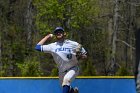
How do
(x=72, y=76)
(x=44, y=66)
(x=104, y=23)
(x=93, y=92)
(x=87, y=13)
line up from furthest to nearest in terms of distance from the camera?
1. (x=44, y=66)
2. (x=104, y=23)
3. (x=87, y=13)
4. (x=93, y=92)
5. (x=72, y=76)

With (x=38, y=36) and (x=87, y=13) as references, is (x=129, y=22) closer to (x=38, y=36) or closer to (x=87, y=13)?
(x=87, y=13)

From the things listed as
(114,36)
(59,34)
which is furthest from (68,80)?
(114,36)

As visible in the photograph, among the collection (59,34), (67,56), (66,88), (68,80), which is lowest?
(66,88)

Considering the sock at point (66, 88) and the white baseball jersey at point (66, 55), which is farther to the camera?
the white baseball jersey at point (66, 55)

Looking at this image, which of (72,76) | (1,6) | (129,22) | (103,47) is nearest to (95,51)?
(103,47)

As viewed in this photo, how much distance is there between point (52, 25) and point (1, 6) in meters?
4.07

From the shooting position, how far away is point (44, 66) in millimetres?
32219

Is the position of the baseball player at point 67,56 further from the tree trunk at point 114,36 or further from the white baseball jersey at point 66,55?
the tree trunk at point 114,36

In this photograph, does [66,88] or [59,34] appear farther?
[59,34]

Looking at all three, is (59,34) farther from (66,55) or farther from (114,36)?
(114,36)

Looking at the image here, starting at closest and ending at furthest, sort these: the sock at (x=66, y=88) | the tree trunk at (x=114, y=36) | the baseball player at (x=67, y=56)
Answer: the sock at (x=66, y=88) < the baseball player at (x=67, y=56) < the tree trunk at (x=114, y=36)

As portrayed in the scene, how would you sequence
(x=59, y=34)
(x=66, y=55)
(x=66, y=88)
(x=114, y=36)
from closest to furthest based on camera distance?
(x=66, y=88) → (x=59, y=34) → (x=66, y=55) → (x=114, y=36)

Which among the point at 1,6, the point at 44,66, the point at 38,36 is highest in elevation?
the point at 1,6

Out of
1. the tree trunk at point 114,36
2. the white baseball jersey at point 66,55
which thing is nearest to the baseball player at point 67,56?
the white baseball jersey at point 66,55
